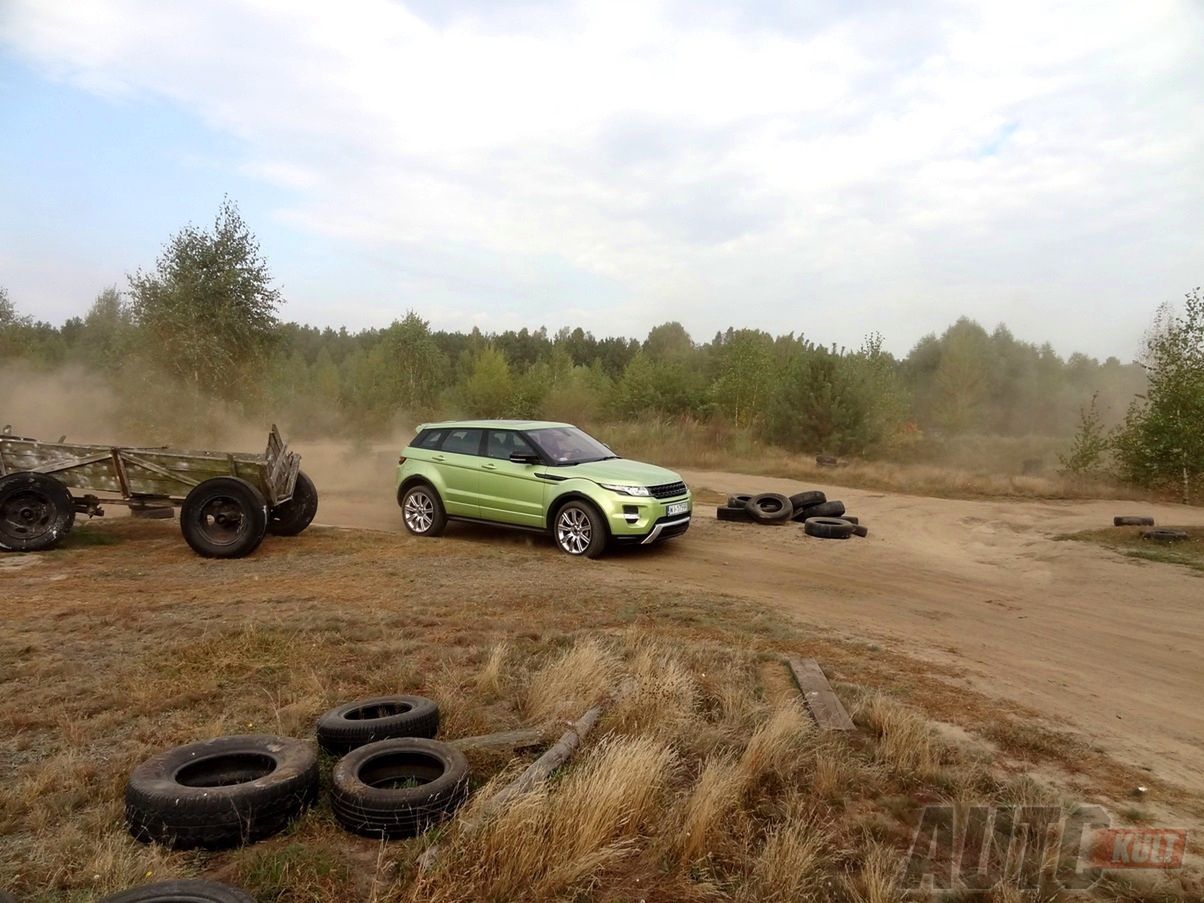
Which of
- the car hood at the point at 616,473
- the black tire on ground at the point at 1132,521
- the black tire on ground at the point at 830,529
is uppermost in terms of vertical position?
the car hood at the point at 616,473

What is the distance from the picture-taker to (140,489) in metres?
10.5

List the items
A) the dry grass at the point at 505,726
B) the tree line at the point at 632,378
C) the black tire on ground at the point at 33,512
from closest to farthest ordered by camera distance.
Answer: the dry grass at the point at 505,726, the black tire on ground at the point at 33,512, the tree line at the point at 632,378

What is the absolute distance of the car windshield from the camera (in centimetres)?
1142

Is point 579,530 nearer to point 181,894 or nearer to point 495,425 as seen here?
point 495,425

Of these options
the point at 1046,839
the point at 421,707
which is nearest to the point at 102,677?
the point at 421,707

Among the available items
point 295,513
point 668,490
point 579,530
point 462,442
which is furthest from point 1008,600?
point 295,513

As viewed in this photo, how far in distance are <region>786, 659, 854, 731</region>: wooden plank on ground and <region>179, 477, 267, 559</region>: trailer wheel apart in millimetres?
7212

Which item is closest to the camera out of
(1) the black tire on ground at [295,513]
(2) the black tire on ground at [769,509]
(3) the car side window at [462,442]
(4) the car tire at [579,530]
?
(4) the car tire at [579,530]

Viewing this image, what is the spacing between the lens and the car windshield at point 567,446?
11422mm

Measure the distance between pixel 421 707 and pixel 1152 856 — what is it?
12.1ft

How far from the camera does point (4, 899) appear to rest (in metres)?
2.68

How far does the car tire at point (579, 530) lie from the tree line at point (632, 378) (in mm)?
→ 16942

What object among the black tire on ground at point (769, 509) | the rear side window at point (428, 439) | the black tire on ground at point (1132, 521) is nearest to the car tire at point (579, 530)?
the rear side window at point (428, 439)

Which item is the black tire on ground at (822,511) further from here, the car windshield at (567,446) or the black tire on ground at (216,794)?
the black tire on ground at (216,794)
